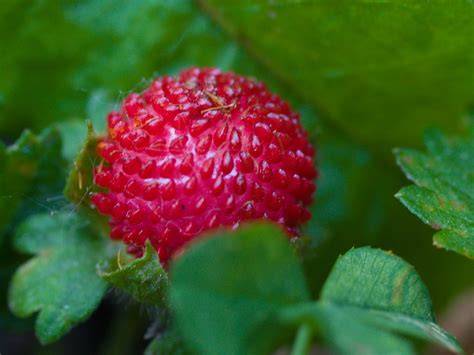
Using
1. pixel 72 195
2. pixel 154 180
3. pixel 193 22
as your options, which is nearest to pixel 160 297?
pixel 154 180

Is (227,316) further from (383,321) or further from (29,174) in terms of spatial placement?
(29,174)

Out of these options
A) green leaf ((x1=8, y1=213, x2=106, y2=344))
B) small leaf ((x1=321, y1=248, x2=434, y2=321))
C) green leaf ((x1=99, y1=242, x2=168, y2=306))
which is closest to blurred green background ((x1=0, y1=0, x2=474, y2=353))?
green leaf ((x1=8, y1=213, x2=106, y2=344))

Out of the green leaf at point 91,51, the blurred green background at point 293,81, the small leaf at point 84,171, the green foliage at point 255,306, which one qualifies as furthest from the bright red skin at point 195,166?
the green leaf at point 91,51

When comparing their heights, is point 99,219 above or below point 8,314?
above

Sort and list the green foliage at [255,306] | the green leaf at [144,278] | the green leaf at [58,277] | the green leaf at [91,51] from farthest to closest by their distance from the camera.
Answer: the green leaf at [91,51]
the green leaf at [58,277]
the green leaf at [144,278]
the green foliage at [255,306]

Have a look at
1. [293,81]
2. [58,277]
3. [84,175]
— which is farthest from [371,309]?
[293,81]

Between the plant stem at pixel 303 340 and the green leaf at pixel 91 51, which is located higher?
the plant stem at pixel 303 340

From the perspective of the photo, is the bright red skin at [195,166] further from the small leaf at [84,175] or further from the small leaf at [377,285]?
the small leaf at [377,285]

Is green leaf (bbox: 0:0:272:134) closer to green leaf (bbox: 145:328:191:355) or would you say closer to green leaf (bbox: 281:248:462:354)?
green leaf (bbox: 145:328:191:355)
